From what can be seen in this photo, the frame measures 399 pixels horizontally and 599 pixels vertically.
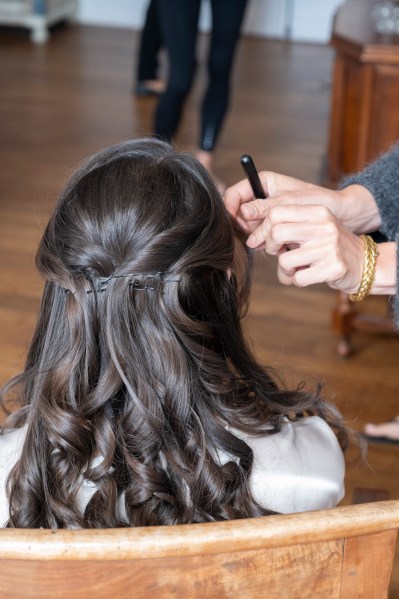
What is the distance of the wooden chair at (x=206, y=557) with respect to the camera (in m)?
0.59

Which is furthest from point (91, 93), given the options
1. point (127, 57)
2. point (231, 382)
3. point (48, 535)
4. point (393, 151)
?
point (48, 535)

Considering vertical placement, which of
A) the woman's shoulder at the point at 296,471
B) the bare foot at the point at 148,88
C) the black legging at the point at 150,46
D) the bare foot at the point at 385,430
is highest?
the woman's shoulder at the point at 296,471

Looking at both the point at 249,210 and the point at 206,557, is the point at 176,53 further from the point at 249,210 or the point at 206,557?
the point at 206,557

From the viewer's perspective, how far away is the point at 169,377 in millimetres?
943

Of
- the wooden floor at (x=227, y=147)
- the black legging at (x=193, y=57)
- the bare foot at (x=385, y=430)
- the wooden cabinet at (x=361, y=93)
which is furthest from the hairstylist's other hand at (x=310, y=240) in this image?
the black legging at (x=193, y=57)

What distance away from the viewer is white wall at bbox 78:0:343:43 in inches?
208

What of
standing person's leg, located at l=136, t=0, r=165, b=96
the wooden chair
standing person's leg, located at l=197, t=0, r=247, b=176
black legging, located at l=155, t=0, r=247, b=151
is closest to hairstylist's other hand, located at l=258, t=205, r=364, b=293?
the wooden chair

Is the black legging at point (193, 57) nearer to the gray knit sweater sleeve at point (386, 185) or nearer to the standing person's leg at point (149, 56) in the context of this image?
the standing person's leg at point (149, 56)

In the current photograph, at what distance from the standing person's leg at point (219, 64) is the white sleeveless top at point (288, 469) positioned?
1.94m

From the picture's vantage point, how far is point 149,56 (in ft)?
13.5

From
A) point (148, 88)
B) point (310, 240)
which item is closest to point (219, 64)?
point (148, 88)

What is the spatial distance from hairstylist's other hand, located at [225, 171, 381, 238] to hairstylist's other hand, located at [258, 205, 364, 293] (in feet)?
0.53

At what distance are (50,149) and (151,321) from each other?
107 inches

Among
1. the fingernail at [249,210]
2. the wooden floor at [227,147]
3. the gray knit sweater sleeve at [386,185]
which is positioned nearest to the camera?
the fingernail at [249,210]
